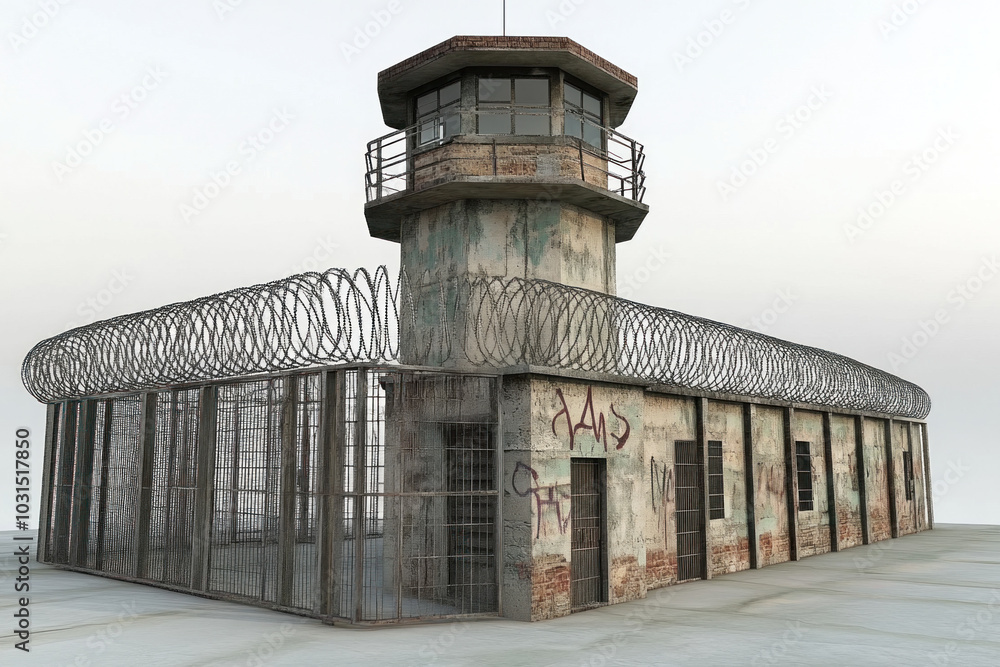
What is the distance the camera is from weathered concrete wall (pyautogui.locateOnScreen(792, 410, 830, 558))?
1792 centimetres

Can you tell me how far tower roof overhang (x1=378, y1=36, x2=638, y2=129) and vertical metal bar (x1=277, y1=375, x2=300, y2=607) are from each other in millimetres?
6224

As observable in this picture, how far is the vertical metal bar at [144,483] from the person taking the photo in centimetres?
1357

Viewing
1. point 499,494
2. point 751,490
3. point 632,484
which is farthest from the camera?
point 751,490

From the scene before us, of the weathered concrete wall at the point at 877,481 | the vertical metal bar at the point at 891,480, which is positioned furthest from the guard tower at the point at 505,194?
the vertical metal bar at the point at 891,480

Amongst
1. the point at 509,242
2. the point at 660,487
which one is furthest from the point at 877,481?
the point at 509,242

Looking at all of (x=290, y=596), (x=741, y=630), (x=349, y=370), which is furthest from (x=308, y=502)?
(x=741, y=630)

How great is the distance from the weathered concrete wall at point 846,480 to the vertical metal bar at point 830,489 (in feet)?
0.53

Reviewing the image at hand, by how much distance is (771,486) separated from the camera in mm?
16672

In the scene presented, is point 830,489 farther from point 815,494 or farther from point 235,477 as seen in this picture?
point 235,477

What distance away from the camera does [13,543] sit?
67.7 ft

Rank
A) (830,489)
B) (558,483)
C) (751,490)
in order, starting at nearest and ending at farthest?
(558,483), (751,490), (830,489)

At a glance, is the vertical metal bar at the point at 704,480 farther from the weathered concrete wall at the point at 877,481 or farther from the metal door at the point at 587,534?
the weathered concrete wall at the point at 877,481

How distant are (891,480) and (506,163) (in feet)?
54.3

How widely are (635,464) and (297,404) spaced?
5.08 m
